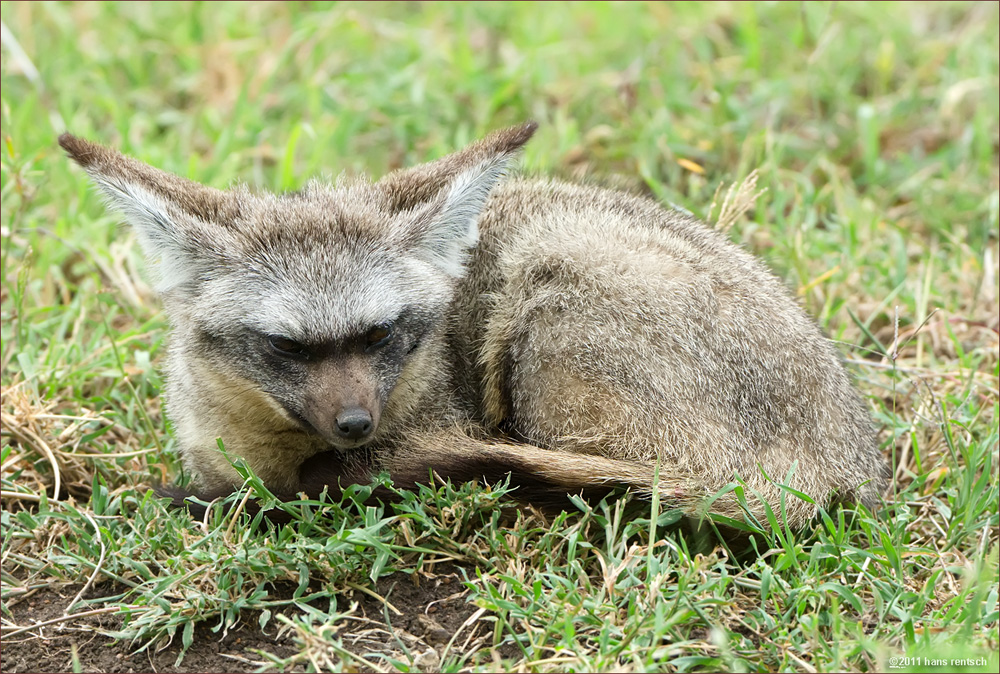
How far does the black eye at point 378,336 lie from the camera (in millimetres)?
4234

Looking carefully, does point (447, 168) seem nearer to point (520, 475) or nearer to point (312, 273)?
point (312, 273)

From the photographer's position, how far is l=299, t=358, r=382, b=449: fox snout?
4.02m

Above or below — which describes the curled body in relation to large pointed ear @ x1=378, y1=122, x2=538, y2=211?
below

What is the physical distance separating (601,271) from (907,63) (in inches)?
180

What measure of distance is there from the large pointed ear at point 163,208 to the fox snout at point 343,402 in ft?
2.19

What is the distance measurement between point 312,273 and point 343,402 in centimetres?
51

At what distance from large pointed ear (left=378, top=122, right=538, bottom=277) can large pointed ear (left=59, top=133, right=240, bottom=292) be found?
0.69 m

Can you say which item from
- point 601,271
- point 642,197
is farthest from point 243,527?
point 642,197

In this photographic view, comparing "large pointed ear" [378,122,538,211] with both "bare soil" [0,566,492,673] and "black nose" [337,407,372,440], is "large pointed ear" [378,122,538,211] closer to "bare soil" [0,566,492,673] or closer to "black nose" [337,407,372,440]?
"black nose" [337,407,372,440]

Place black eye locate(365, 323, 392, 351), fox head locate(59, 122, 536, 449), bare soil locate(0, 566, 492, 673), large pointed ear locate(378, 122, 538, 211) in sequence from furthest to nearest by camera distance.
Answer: large pointed ear locate(378, 122, 538, 211) → black eye locate(365, 323, 392, 351) → fox head locate(59, 122, 536, 449) → bare soil locate(0, 566, 492, 673)

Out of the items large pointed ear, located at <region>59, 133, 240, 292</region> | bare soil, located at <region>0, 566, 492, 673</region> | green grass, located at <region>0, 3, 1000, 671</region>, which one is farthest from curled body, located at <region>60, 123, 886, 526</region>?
bare soil, located at <region>0, 566, 492, 673</region>

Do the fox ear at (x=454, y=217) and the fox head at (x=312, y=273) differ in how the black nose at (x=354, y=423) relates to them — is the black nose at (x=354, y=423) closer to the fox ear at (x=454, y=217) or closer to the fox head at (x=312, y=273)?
the fox head at (x=312, y=273)

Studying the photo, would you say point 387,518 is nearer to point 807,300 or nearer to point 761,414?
point 761,414

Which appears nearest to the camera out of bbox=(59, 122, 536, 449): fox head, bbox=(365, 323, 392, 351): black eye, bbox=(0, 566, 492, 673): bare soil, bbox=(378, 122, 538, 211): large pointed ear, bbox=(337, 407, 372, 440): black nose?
bbox=(0, 566, 492, 673): bare soil
